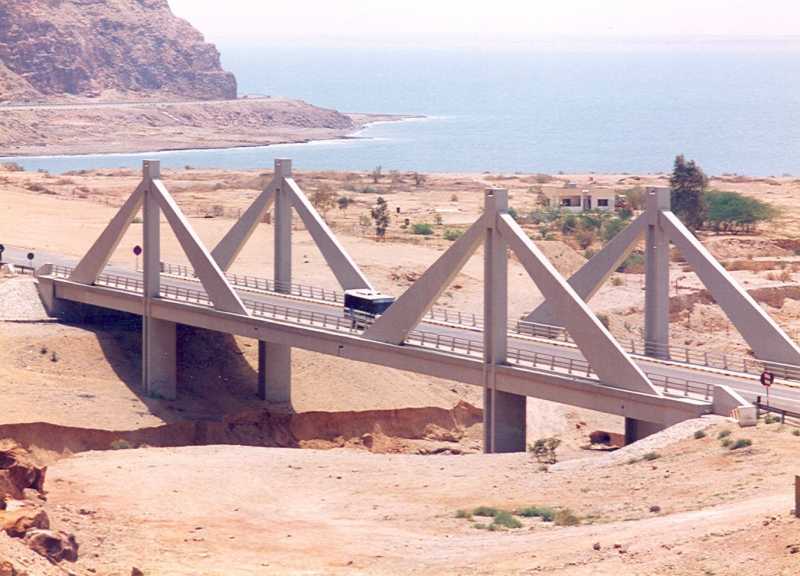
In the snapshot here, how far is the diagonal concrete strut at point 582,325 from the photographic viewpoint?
140 ft

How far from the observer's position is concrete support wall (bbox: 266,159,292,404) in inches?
2286

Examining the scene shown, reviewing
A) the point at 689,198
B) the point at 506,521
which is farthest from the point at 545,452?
the point at 689,198

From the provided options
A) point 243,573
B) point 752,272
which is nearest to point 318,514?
point 243,573

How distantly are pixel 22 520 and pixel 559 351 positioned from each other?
70.3ft

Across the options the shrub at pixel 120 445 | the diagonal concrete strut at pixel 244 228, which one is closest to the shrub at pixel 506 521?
the shrub at pixel 120 445

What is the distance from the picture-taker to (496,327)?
4619cm

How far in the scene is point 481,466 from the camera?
40.9 m

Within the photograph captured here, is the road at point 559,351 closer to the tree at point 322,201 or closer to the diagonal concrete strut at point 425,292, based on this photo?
the diagonal concrete strut at point 425,292

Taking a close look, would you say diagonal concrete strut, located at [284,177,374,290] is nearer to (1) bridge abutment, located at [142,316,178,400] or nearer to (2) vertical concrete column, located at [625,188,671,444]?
(1) bridge abutment, located at [142,316,178,400]

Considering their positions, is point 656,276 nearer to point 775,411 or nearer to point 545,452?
point 545,452

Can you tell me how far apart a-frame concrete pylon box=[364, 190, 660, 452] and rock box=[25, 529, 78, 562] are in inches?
642

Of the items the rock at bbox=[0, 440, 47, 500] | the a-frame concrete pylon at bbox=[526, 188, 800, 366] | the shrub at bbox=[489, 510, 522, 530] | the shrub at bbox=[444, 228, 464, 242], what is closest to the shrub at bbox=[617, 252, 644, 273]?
the shrub at bbox=[444, 228, 464, 242]

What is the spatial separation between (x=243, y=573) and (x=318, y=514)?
18.2ft

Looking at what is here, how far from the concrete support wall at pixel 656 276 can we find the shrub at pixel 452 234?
4165cm
